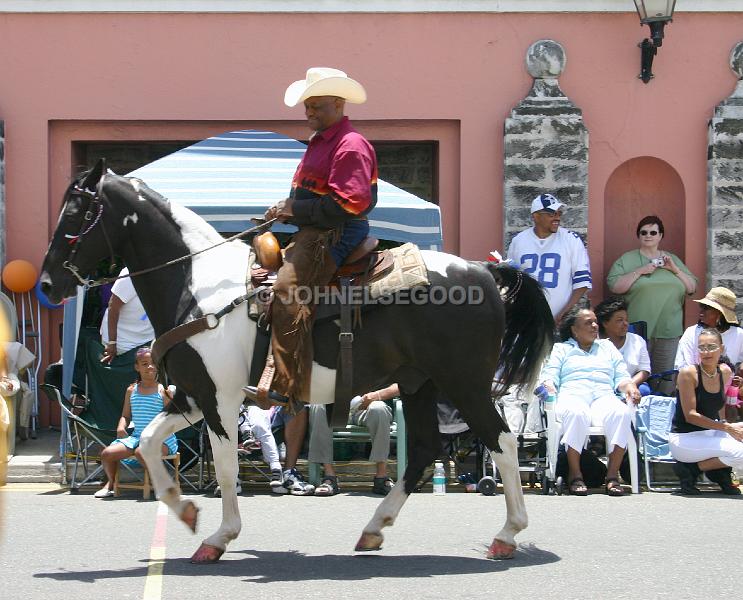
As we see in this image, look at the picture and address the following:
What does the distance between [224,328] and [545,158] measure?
585cm

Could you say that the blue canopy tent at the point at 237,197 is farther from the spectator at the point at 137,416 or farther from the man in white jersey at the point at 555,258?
the man in white jersey at the point at 555,258

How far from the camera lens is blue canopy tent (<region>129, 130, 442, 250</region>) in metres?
9.73

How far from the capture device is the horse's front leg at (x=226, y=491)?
6.68m

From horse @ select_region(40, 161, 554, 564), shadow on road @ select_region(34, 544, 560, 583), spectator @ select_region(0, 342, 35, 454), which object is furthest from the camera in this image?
spectator @ select_region(0, 342, 35, 454)

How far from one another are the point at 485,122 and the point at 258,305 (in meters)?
5.85

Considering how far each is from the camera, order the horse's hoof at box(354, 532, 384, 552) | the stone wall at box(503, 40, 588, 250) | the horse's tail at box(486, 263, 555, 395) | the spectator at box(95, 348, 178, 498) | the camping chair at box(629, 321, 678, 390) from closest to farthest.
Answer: the horse's hoof at box(354, 532, 384, 552), the horse's tail at box(486, 263, 555, 395), the spectator at box(95, 348, 178, 498), the camping chair at box(629, 321, 678, 390), the stone wall at box(503, 40, 588, 250)

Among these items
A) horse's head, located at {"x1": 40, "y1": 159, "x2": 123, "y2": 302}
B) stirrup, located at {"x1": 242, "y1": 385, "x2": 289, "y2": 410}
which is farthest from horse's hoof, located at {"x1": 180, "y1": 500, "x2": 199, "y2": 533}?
horse's head, located at {"x1": 40, "y1": 159, "x2": 123, "y2": 302}

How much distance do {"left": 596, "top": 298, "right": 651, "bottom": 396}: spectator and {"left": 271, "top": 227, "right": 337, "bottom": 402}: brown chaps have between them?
4631 mm

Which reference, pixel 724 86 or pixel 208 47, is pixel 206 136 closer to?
pixel 208 47

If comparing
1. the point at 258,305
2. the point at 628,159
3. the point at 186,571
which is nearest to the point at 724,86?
the point at 628,159

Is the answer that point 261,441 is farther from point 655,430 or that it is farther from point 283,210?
point 283,210

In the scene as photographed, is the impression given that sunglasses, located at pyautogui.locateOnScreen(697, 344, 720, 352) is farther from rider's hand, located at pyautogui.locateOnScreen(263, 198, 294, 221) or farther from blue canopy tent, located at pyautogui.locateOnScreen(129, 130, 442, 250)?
rider's hand, located at pyautogui.locateOnScreen(263, 198, 294, 221)

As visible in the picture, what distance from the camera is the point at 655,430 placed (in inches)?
401

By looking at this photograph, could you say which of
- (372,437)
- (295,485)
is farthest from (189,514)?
(372,437)
